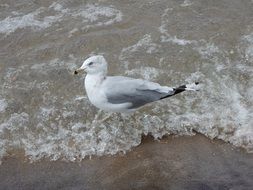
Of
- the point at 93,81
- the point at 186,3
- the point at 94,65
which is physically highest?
the point at 94,65

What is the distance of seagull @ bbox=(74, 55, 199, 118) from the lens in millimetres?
4945

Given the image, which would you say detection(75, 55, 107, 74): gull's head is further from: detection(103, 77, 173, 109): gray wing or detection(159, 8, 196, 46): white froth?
detection(159, 8, 196, 46): white froth

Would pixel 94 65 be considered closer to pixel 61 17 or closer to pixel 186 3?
pixel 61 17

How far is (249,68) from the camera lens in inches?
240

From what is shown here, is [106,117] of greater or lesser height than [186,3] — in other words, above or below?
below

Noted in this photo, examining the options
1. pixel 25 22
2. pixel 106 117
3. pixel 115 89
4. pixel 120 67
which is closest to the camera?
pixel 115 89

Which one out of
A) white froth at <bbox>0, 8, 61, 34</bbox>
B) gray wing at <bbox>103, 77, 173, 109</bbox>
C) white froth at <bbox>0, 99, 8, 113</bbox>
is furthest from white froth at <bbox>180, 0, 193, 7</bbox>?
white froth at <bbox>0, 99, 8, 113</bbox>

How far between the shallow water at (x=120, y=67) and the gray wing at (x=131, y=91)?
0.46 meters

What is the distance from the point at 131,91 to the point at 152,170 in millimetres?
804

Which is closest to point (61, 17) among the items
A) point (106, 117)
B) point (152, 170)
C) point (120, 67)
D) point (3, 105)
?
point (120, 67)

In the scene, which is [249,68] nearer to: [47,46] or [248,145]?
[248,145]

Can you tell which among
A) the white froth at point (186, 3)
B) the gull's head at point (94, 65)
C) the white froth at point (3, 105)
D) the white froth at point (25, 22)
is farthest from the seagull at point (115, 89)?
the white froth at point (186, 3)

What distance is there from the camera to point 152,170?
4.79 m

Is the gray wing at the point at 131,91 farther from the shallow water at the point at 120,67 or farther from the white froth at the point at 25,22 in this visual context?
the white froth at the point at 25,22
